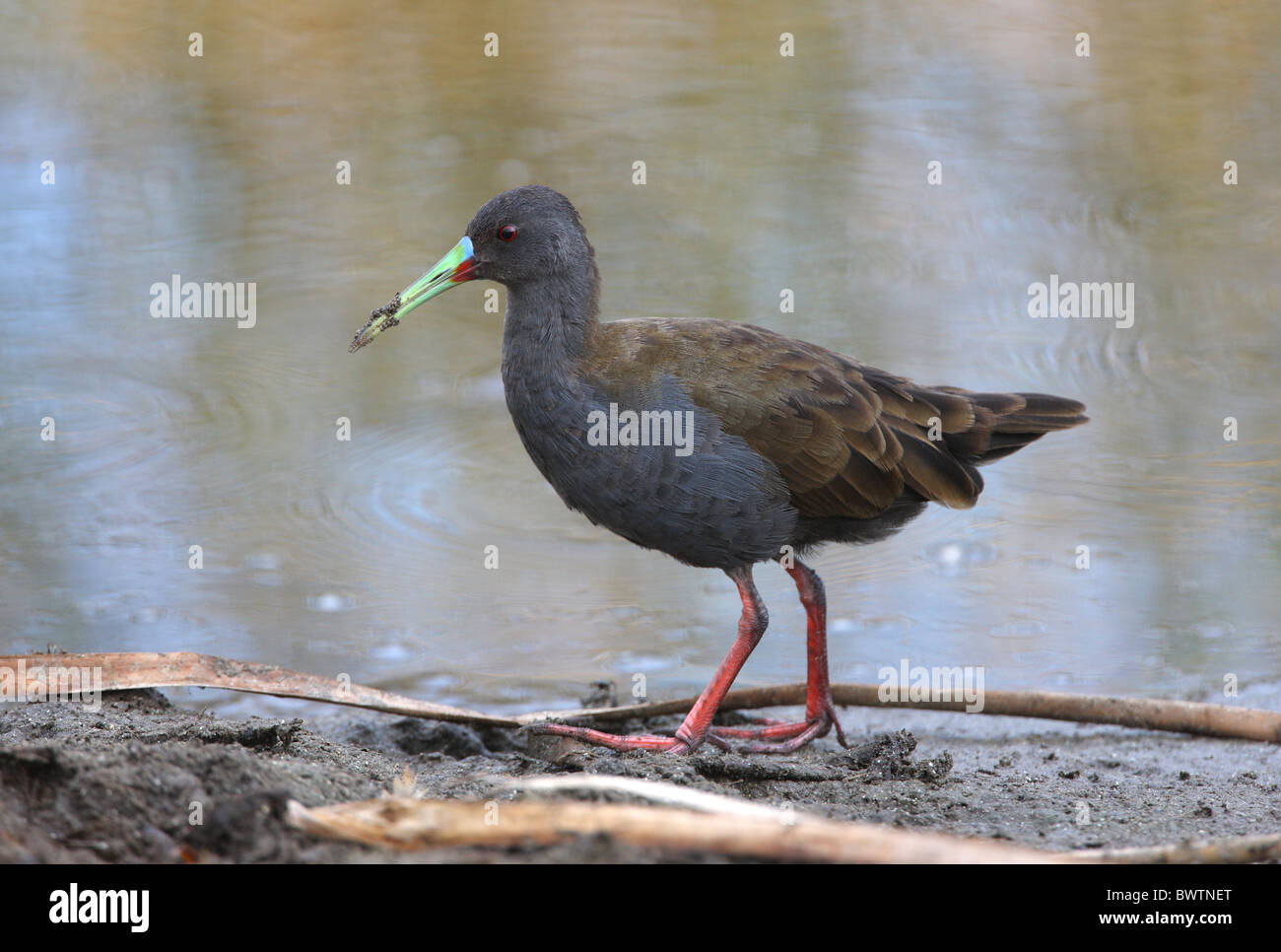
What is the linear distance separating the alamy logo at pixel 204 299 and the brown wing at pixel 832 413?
4.34 meters

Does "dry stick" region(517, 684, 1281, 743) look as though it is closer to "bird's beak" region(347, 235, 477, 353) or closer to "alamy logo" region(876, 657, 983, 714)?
"alamy logo" region(876, 657, 983, 714)

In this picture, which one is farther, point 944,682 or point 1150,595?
point 1150,595

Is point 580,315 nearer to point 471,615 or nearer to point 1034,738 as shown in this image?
point 471,615

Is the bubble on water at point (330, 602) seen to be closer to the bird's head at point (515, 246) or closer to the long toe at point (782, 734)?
the bird's head at point (515, 246)

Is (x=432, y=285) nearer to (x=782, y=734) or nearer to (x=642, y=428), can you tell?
(x=642, y=428)

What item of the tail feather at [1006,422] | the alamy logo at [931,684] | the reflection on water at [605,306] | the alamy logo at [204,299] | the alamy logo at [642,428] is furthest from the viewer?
the alamy logo at [204,299]

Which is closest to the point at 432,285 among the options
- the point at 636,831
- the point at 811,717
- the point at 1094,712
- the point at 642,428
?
the point at 642,428

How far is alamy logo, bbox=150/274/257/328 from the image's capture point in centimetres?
880

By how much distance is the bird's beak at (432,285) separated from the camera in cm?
520

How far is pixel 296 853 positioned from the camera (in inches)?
107

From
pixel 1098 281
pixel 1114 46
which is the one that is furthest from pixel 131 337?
pixel 1114 46

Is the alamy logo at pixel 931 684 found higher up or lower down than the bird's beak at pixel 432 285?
lower down

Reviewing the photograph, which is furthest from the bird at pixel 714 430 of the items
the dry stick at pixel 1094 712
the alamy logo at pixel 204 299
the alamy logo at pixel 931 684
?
the alamy logo at pixel 204 299

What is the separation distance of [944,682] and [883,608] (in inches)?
28.0
